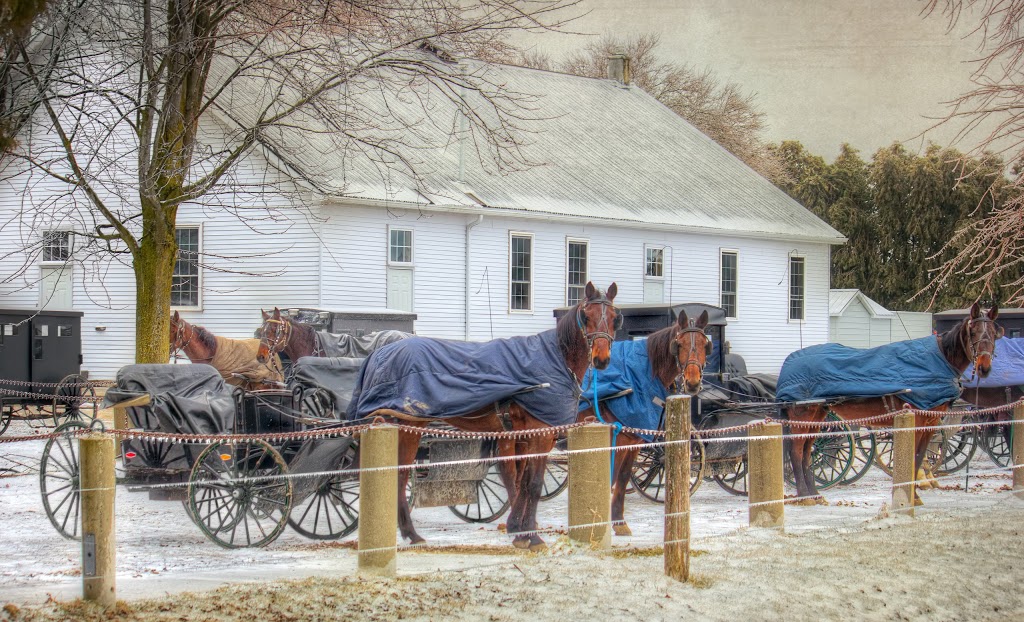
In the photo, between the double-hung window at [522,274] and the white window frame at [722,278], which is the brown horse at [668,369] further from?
the white window frame at [722,278]

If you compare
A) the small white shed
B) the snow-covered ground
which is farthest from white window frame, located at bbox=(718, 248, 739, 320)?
the snow-covered ground

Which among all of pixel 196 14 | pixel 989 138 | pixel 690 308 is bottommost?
pixel 690 308

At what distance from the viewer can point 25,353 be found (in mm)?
20312

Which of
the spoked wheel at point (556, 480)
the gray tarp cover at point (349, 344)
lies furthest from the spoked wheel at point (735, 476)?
the gray tarp cover at point (349, 344)

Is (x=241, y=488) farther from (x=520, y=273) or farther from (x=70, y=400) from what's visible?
(x=520, y=273)

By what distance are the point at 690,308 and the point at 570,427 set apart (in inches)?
422

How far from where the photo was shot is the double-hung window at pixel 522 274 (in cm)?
2986

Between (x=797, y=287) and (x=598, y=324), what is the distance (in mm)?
29305

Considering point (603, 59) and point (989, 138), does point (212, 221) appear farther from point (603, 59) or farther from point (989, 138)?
point (603, 59)

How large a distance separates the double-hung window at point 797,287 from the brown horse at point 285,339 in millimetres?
23978

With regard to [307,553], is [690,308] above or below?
above

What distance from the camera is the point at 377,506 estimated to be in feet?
25.9

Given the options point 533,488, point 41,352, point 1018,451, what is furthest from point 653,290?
point 533,488

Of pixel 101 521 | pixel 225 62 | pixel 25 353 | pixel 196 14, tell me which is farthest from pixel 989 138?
pixel 225 62
